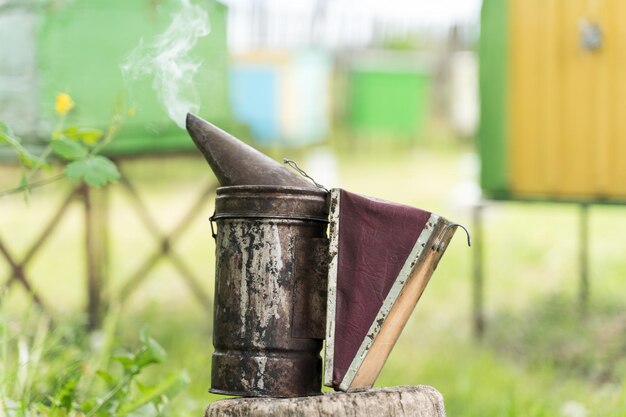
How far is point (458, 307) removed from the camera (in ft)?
23.9

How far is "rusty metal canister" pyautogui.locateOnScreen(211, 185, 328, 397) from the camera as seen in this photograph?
264 cm

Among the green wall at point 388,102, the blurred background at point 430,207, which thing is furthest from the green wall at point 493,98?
the green wall at point 388,102

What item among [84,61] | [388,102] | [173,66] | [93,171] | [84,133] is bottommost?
[93,171]

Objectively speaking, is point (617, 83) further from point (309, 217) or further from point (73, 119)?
point (309, 217)

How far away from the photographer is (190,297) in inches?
291

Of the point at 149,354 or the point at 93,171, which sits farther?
the point at 149,354

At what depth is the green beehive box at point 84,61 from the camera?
480 cm

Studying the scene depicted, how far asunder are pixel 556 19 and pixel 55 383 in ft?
12.0

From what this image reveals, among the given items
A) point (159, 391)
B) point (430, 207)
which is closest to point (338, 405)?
point (159, 391)

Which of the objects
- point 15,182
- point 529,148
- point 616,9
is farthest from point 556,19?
point 15,182

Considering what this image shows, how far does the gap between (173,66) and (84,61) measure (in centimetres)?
195

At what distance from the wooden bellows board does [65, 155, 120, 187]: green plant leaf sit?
71cm

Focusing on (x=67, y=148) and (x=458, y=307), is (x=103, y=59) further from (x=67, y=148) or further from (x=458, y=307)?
(x=458, y=307)

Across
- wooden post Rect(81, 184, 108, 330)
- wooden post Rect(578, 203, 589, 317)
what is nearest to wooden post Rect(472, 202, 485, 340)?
wooden post Rect(578, 203, 589, 317)
